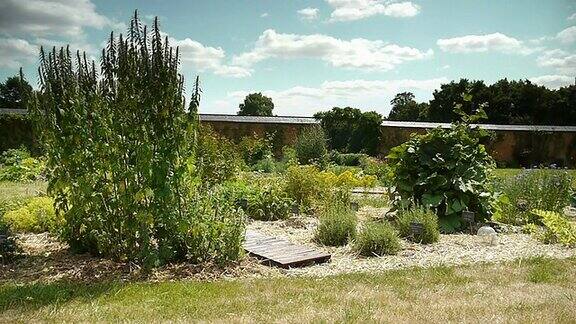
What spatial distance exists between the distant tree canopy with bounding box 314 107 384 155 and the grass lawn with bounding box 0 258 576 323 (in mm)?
20714

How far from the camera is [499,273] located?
16.4 feet

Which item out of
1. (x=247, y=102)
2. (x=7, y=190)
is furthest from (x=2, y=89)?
(x=7, y=190)

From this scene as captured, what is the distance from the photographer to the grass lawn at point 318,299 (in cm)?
373

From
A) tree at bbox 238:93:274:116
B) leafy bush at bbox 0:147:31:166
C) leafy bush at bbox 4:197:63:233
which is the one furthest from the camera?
tree at bbox 238:93:274:116

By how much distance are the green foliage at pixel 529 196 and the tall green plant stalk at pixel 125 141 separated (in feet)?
16.5

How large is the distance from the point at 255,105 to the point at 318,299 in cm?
5424

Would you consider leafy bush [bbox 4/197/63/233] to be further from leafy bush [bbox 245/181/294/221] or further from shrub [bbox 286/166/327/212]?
shrub [bbox 286/166/327/212]

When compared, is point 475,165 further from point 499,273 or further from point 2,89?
→ point 2,89

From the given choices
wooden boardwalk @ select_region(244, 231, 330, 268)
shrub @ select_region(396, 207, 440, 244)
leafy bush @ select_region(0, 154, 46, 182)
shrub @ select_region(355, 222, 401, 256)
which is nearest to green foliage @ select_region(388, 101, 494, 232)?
shrub @ select_region(396, 207, 440, 244)

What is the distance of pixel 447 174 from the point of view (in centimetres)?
763

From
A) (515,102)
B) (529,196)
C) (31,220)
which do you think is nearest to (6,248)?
(31,220)

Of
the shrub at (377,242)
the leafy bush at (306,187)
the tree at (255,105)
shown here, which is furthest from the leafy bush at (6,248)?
the tree at (255,105)

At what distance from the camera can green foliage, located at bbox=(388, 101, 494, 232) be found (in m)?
7.45

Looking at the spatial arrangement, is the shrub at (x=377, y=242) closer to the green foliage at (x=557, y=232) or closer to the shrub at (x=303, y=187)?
the green foliage at (x=557, y=232)
